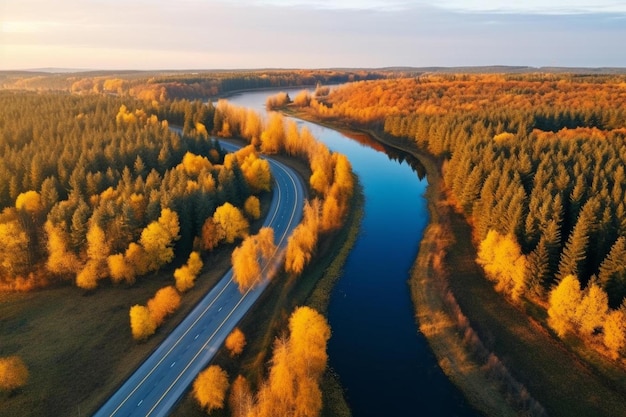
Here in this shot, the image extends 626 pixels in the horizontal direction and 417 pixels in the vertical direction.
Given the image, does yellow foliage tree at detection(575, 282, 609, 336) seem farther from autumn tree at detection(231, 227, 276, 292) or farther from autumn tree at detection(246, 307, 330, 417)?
autumn tree at detection(231, 227, 276, 292)

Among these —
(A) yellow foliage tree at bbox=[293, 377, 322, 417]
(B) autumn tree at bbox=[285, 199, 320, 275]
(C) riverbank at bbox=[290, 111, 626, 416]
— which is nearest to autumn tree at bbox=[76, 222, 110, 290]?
(B) autumn tree at bbox=[285, 199, 320, 275]

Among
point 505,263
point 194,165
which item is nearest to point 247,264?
point 505,263

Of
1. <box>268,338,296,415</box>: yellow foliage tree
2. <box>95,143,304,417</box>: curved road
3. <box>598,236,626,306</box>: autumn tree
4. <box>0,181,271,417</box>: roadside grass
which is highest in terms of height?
<box>598,236,626,306</box>: autumn tree

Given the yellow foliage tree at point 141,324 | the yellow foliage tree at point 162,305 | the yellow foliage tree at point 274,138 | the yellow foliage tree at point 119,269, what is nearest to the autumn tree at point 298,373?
the yellow foliage tree at point 141,324

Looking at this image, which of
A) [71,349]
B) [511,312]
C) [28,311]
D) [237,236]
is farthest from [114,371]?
[511,312]

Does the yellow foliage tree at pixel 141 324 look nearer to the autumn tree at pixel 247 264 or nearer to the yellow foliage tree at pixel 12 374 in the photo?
the yellow foliage tree at pixel 12 374
